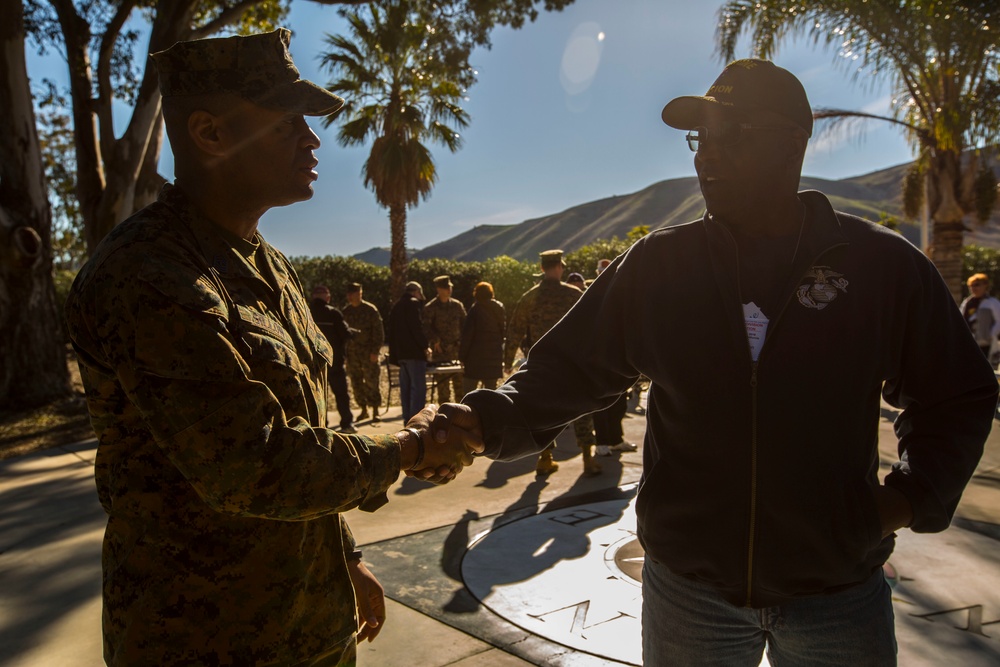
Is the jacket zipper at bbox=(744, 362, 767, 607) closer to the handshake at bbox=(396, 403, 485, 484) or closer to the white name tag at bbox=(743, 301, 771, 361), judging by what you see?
the white name tag at bbox=(743, 301, 771, 361)

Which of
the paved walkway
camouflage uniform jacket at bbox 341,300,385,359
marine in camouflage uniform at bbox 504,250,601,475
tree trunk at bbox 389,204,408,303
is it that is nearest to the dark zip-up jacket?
the paved walkway

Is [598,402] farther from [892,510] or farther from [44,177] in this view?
[44,177]

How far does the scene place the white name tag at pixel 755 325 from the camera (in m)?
1.99

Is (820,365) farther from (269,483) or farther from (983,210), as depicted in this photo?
(983,210)

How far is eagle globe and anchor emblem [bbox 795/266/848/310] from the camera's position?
1966 millimetres

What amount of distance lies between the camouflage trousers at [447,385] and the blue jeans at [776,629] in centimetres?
889

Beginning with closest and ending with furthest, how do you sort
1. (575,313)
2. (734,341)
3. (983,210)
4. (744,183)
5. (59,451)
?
(734,341) < (744,183) < (575,313) < (59,451) < (983,210)

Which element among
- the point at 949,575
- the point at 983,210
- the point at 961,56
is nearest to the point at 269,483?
the point at 949,575

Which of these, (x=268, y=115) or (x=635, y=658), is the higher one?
(x=268, y=115)

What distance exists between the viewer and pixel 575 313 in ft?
7.72

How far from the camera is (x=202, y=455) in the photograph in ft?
4.87

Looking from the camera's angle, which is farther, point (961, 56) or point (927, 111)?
point (927, 111)

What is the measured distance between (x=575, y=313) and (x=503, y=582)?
8.60ft

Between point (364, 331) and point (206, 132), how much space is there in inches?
362
